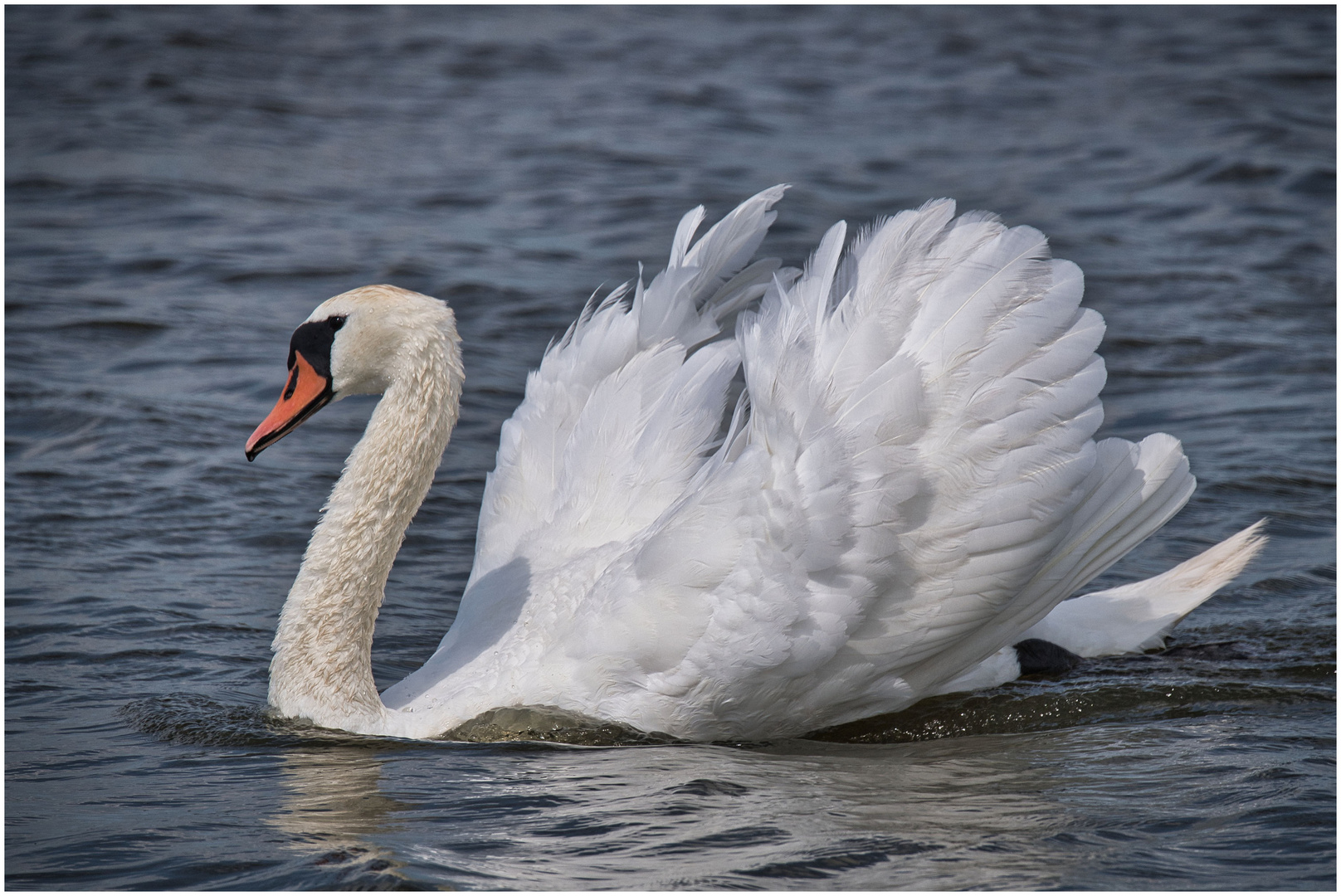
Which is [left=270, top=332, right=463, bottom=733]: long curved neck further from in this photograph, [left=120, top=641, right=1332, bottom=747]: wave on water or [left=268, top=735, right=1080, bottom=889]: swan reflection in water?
[left=268, top=735, right=1080, bottom=889]: swan reflection in water

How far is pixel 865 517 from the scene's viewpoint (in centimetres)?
507

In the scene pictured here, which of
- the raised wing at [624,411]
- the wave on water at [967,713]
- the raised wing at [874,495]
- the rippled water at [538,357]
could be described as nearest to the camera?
the rippled water at [538,357]

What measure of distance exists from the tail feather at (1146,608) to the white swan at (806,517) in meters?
0.50

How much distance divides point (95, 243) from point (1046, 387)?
858 cm

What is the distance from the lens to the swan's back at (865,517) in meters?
5.09

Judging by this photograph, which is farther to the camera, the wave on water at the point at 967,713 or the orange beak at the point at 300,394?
the orange beak at the point at 300,394

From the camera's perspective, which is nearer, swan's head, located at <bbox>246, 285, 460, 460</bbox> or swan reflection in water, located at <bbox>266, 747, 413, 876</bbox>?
swan reflection in water, located at <bbox>266, 747, 413, 876</bbox>

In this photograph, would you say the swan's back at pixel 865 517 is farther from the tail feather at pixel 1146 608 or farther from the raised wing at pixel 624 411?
the tail feather at pixel 1146 608

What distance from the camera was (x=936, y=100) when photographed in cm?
1512

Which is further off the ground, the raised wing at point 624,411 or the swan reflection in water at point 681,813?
the raised wing at point 624,411

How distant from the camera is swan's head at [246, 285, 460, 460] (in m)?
5.59

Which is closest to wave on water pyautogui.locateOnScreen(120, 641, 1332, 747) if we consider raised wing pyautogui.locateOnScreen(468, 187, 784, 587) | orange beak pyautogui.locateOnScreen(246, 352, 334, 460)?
raised wing pyautogui.locateOnScreen(468, 187, 784, 587)

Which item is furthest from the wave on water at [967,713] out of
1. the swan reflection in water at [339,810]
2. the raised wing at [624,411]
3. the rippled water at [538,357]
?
the raised wing at [624,411]

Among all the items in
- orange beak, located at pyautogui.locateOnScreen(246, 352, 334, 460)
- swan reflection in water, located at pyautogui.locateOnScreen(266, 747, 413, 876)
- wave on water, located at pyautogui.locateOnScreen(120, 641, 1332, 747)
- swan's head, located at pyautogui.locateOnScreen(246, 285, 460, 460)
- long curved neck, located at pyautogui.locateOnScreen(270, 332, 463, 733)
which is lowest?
wave on water, located at pyautogui.locateOnScreen(120, 641, 1332, 747)
